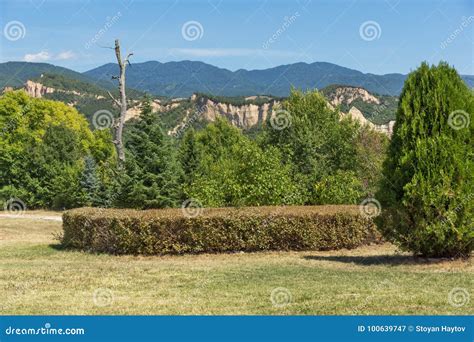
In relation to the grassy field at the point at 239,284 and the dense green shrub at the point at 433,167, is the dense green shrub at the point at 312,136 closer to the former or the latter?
the grassy field at the point at 239,284

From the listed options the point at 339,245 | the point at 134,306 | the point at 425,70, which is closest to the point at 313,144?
the point at 339,245

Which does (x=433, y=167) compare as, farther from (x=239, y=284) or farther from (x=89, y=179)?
(x=89, y=179)

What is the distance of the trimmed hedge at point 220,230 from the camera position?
14.5 m

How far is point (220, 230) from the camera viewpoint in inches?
575

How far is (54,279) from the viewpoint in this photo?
10.5m

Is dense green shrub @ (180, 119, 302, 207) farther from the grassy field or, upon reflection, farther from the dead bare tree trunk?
the dead bare tree trunk

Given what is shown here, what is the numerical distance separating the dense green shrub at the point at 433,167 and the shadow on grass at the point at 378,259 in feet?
0.76

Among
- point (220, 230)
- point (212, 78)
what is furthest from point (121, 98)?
point (212, 78)

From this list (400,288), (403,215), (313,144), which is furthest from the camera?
(313,144)

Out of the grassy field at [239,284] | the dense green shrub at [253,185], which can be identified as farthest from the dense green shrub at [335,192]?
the grassy field at [239,284]

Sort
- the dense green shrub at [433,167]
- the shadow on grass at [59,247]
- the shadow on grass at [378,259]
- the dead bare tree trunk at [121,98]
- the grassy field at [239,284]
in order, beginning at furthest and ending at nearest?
the dead bare tree trunk at [121,98] → the shadow on grass at [59,247] → the shadow on grass at [378,259] → the dense green shrub at [433,167] → the grassy field at [239,284]

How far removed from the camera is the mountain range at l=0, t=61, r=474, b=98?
141863 millimetres

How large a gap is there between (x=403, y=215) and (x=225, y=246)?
482cm

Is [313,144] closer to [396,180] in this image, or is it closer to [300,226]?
[300,226]
